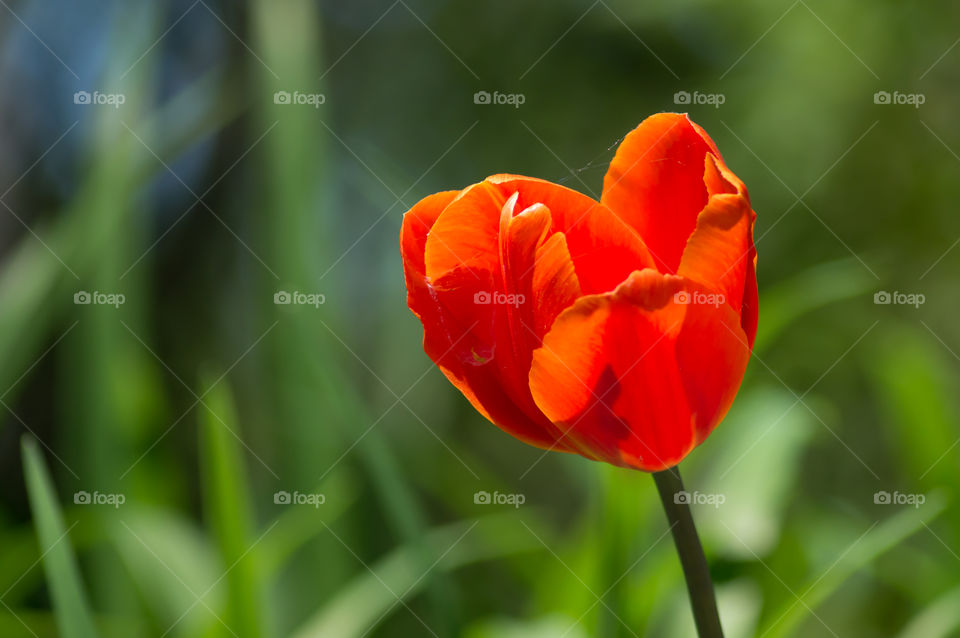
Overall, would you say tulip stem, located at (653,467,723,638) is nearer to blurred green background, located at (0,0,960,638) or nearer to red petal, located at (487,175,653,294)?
red petal, located at (487,175,653,294)

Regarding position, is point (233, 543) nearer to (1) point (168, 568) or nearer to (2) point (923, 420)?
(1) point (168, 568)

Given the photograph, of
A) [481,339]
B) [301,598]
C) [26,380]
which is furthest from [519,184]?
[26,380]

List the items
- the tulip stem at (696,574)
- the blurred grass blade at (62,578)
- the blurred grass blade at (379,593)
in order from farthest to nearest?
1. the blurred grass blade at (379,593)
2. the blurred grass blade at (62,578)
3. the tulip stem at (696,574)

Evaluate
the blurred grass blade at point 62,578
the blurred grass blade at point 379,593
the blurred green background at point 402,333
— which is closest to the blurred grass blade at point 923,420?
the blurred green background at point 402,333

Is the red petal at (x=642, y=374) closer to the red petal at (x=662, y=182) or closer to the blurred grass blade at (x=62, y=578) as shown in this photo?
the red petal at (x=662, y=182)

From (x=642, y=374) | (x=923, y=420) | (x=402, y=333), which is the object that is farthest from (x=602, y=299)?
(x=402, y=333)

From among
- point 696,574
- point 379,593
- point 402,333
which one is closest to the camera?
point 696,574

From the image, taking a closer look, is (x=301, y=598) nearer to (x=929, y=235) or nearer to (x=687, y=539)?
(x=687, y=539)
